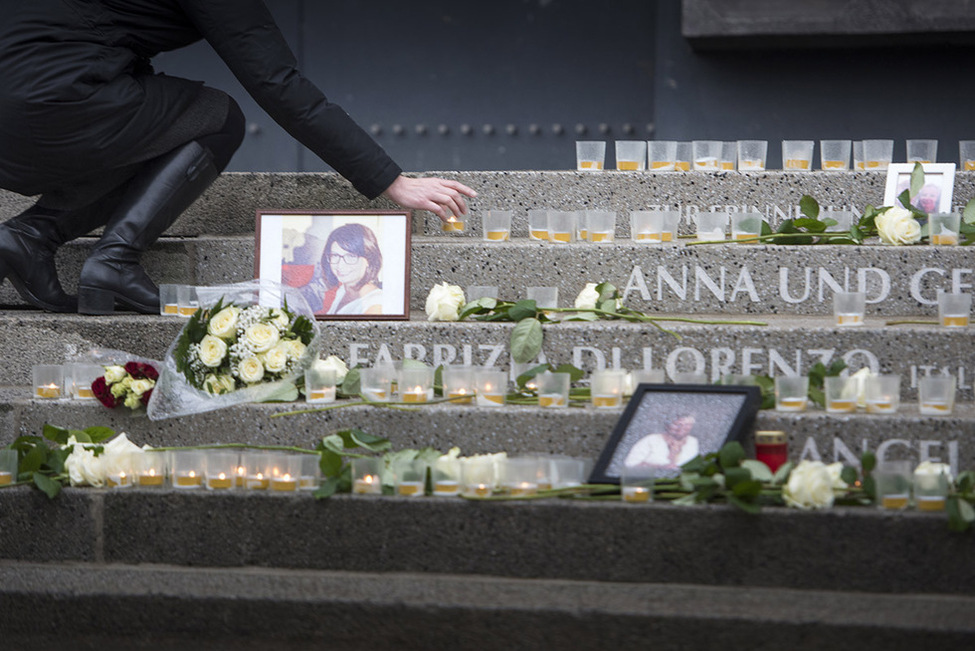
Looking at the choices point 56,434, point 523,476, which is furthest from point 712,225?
point 56,434

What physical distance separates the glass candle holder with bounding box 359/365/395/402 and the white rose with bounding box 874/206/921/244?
1360 millimetres

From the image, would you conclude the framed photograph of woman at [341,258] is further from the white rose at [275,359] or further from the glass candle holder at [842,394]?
the glass candle holder at [842,394]

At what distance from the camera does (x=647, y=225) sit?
337 centimetres

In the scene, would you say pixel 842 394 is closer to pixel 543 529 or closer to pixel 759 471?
pixel 759 471

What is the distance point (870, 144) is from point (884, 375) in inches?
45.5

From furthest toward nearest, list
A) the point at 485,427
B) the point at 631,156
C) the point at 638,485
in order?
1. the point at 631,156
2. the point at 485,427
3. the point at 638,485

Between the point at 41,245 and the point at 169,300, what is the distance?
442mm

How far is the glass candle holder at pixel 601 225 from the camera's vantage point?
3412mm

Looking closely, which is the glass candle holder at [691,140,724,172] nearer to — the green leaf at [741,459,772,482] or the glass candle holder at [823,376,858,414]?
the glass candle holder at [823,376,858,414]

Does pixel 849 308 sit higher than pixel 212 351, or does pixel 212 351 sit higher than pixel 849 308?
pixel 849 308

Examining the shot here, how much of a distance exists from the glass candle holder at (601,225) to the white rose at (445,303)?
473 mm

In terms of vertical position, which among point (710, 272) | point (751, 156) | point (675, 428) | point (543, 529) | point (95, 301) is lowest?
point (543, 529)

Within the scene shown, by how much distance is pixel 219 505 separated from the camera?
2.62 metres

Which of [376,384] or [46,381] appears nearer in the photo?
[376,384]
